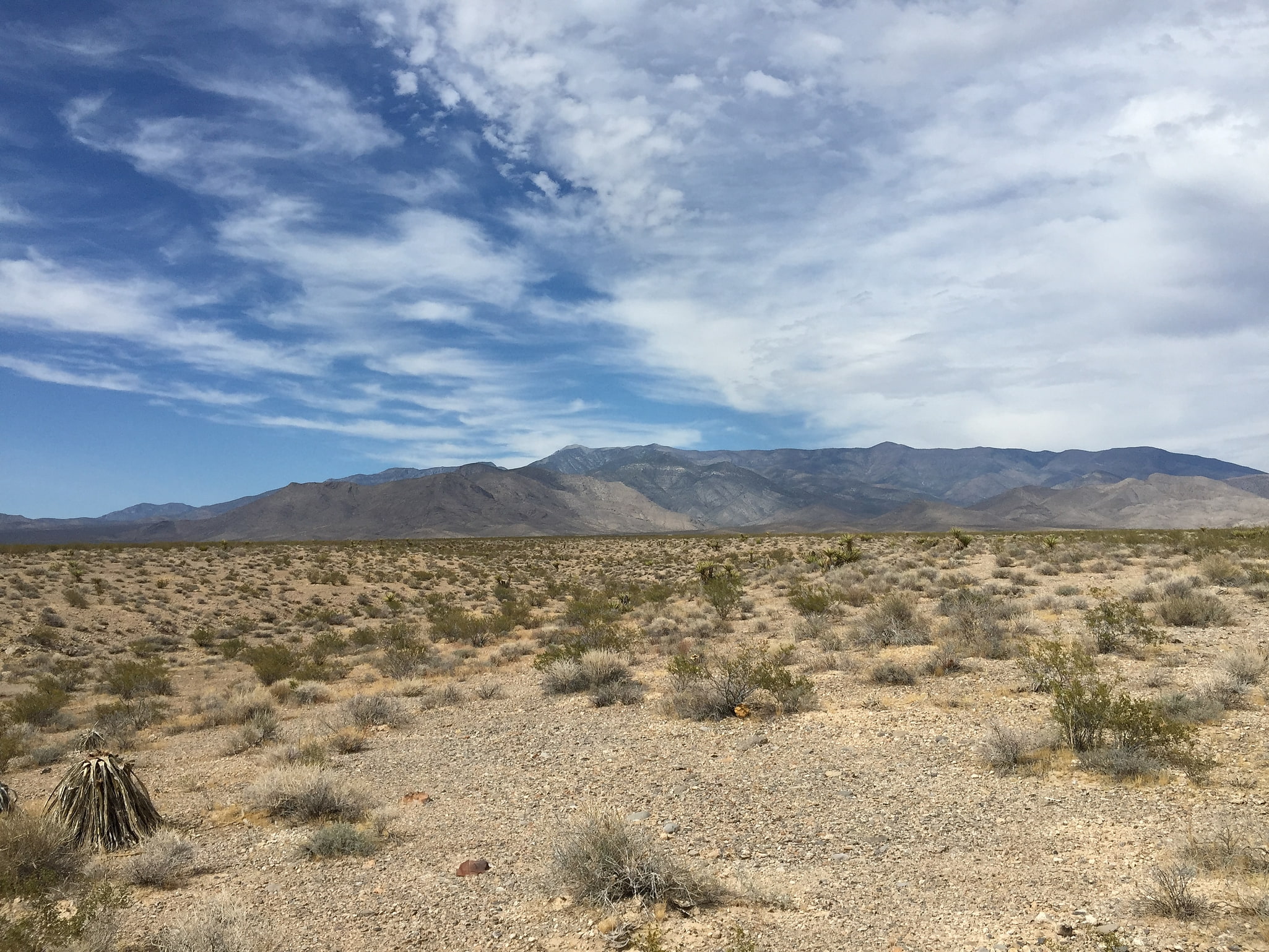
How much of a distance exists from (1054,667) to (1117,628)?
14.3 feet

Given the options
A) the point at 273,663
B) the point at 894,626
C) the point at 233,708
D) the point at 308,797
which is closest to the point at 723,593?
the point at 894,626

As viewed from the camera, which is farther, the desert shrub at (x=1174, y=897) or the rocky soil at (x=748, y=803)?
the rocky soil at (x=748, y=803)

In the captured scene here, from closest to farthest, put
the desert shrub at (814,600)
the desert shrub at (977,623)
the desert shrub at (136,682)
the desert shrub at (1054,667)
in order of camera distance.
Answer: the desert shrub at (1054,667)
the desert shrub at (977,623)
the desert shrub at (136,682)
the desert shrub at (814,600)

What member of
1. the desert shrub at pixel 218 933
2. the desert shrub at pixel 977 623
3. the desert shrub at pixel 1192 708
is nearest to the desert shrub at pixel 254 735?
the desert shrub at pixel 218 933

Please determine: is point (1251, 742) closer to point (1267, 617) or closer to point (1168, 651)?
point (1168, 651)

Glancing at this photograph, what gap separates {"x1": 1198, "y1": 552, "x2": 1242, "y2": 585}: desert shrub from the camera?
739 inches

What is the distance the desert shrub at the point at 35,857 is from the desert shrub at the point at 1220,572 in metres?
24.6

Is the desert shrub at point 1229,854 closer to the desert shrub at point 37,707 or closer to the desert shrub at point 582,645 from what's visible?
the desert shrub at point 582,645

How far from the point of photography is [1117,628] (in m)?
12.9

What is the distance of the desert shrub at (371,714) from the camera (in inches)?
470

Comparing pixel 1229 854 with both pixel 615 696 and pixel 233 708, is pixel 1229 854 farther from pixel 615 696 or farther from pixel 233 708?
pixel 233 708

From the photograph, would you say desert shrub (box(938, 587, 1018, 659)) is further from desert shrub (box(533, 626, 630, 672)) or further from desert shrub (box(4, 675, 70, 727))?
desert shrub (box(4, 675, 70, 727))

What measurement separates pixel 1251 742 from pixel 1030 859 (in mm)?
3865

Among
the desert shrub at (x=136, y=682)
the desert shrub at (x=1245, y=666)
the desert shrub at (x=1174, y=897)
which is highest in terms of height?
the desert shrub at (x=1245, y=666)
